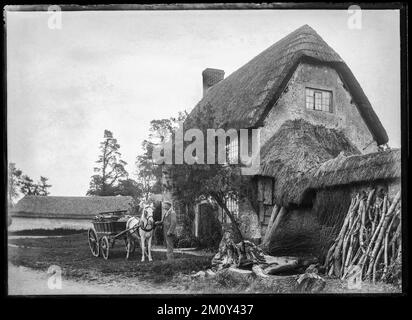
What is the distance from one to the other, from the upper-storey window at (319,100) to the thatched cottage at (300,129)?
0.07 feet

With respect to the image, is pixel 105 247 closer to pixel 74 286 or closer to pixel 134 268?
pixel 134 268

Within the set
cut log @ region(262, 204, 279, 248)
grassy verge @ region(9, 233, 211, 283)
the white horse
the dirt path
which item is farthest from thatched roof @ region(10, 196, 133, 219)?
cut log @ region(262, 204, 279, 248)

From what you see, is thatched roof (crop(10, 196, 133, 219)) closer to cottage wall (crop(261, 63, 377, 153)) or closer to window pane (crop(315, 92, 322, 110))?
cottage wall (crop(261, 63, 377, 153))

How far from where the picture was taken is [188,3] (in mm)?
10273

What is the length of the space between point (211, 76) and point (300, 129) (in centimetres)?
217

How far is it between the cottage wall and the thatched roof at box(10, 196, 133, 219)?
359 cm

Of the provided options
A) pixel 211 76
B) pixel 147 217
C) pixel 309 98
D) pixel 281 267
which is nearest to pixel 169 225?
pixel 147 217

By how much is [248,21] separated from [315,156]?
10.1ft

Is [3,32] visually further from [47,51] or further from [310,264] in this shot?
[310,264]

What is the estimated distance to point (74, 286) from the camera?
34.2ft

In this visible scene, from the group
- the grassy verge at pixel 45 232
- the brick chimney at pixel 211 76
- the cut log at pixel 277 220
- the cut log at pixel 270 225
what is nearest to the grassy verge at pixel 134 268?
the grassy verge at pixel 45 232

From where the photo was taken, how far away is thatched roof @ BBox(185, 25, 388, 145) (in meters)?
10.6

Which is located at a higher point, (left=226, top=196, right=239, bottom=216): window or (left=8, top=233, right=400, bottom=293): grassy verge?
(left=226, top=196, right=239, bottom=216): window

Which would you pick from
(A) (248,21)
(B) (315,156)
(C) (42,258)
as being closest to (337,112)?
(B) (315,156)
